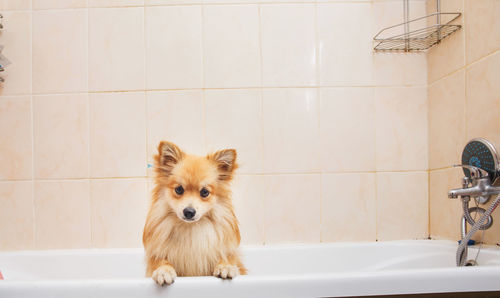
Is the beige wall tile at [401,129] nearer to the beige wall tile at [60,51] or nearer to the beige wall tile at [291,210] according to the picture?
the beige wall tile at [291,210]

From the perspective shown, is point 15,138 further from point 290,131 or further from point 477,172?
point 477,172

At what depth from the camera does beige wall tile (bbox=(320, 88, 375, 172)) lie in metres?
2.37

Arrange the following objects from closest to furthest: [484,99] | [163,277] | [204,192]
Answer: [163,277], [204,192], [484,99]

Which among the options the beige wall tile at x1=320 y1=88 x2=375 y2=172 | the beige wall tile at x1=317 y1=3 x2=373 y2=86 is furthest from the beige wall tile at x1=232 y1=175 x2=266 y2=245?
the beige wall tile at x1=317 y1=3 x2=373 y2=86

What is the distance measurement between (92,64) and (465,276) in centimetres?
224

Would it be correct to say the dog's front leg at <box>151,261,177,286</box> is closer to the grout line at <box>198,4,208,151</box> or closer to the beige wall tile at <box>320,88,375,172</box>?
the grout line at <box>198,4,208,151</box>

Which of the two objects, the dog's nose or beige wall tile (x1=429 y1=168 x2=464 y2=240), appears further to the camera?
beige wall tile (x1=429 y1=168 x2=464 y2=240)

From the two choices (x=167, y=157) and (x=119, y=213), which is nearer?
(x=167, y=157)

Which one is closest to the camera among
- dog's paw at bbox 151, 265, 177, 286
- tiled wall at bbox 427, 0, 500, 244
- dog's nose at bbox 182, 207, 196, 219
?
dog's paw at bbox 151, 265, 177, 286

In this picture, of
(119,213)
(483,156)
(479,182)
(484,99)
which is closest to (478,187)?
(479,182)

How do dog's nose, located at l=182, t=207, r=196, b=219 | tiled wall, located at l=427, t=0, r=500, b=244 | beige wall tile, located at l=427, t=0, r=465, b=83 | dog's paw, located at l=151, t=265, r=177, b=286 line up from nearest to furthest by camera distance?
dog's paw, located at l=151, t=265, r=177, b=286 → dog's nose, located at l=182, t=207, r=196, b=219 → tiled wall, located at l=427, t=0, r=500, b=244 → beige wall tile, located at l=427, t=0, r=465, b=83

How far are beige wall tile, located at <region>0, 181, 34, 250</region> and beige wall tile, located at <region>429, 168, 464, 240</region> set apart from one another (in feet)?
8.09

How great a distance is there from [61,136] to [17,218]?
57cm

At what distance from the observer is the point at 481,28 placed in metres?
1.86
